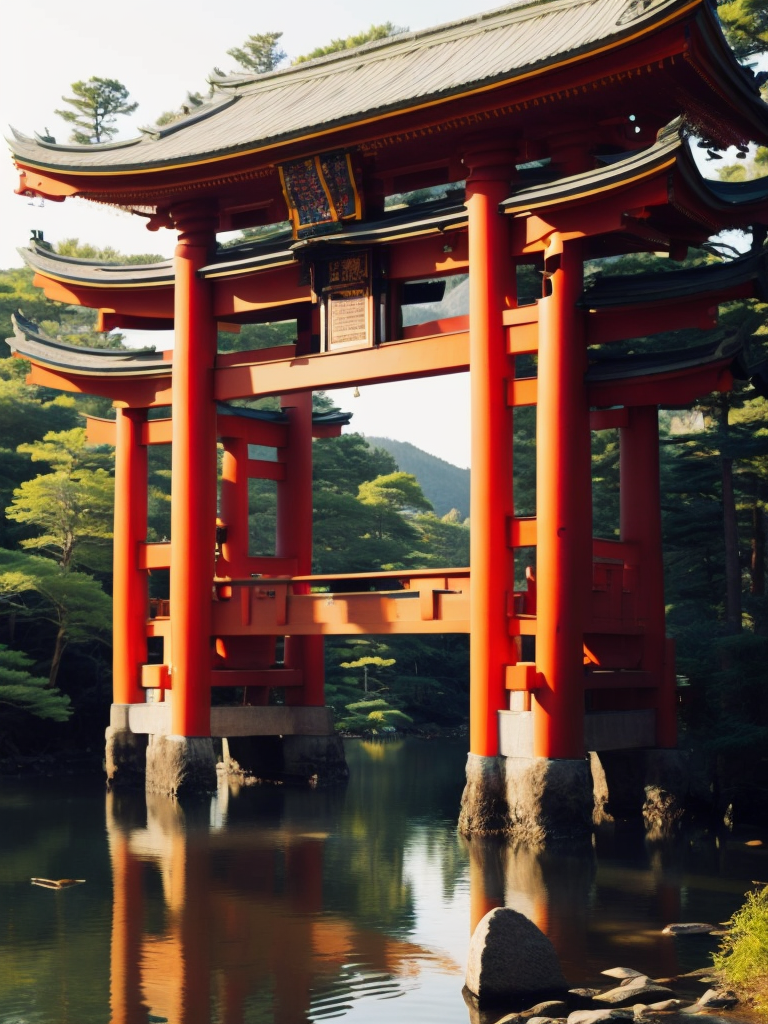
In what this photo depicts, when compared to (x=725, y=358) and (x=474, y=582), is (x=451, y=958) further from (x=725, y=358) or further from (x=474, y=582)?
(x=725, y=358)

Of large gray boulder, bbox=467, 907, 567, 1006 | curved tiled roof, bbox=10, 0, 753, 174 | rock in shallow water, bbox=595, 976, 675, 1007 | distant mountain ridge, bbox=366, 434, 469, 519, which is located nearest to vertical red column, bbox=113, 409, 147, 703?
curved tiled roof, bbox=10, 0, 753, 174

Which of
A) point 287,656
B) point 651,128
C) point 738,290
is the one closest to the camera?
point 738,290

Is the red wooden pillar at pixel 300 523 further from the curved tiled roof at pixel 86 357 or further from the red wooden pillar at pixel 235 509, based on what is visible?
the curved tiled roof at pixel 86 357

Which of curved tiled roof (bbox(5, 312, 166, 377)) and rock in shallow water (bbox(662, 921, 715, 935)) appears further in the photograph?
curved tiled roof (bbox(5, 312, 166, 377))

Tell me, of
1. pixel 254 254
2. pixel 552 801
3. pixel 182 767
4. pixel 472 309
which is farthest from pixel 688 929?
pixel 254 254

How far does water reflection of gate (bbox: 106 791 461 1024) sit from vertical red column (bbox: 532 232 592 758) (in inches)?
153

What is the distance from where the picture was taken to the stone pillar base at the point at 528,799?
801 inches

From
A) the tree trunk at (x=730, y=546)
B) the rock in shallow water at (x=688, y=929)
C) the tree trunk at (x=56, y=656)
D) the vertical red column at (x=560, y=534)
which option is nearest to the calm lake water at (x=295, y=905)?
the rock in shallow water at (x=688, y=929)

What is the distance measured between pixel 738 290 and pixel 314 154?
7193mm

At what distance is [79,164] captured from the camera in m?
25.9

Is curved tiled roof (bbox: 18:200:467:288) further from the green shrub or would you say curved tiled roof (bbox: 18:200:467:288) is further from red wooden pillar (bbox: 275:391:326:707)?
the green shrub

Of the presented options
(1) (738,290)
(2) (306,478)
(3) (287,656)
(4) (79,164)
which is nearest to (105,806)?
(3) (287,656)

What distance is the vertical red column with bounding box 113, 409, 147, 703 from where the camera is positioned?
2736cm

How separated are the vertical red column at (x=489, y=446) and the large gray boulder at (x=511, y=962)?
8.42 m
